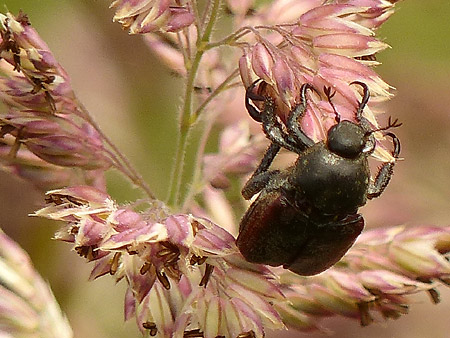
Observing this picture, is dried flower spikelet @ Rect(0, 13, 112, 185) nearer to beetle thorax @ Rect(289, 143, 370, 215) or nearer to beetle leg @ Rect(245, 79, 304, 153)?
beetle leg @ Rect(245, 79, 304, 153)

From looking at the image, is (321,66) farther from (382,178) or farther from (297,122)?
(382,178)

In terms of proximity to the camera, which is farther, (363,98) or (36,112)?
(36,112)

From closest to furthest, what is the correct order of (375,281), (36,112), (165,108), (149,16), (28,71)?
(149,16) → (28,71) → (36,112) → (375,281) → (165,108)

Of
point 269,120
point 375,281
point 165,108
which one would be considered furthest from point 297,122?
point 165,108

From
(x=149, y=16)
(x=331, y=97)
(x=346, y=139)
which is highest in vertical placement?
(x=149, y=16)

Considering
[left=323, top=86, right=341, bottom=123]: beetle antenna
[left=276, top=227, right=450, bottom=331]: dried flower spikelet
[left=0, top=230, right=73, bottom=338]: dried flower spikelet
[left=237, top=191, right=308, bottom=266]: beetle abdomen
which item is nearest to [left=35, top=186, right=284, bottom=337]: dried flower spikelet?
[left=237, top=191, right=308, bottom=266]: beetle abdomen

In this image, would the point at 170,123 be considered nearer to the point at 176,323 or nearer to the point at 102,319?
the point at 102,319

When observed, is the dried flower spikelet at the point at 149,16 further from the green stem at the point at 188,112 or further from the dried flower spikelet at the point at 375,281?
the dried flower spikelet at the point at 375,281

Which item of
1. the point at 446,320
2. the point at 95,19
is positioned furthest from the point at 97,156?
the point at 446,320
